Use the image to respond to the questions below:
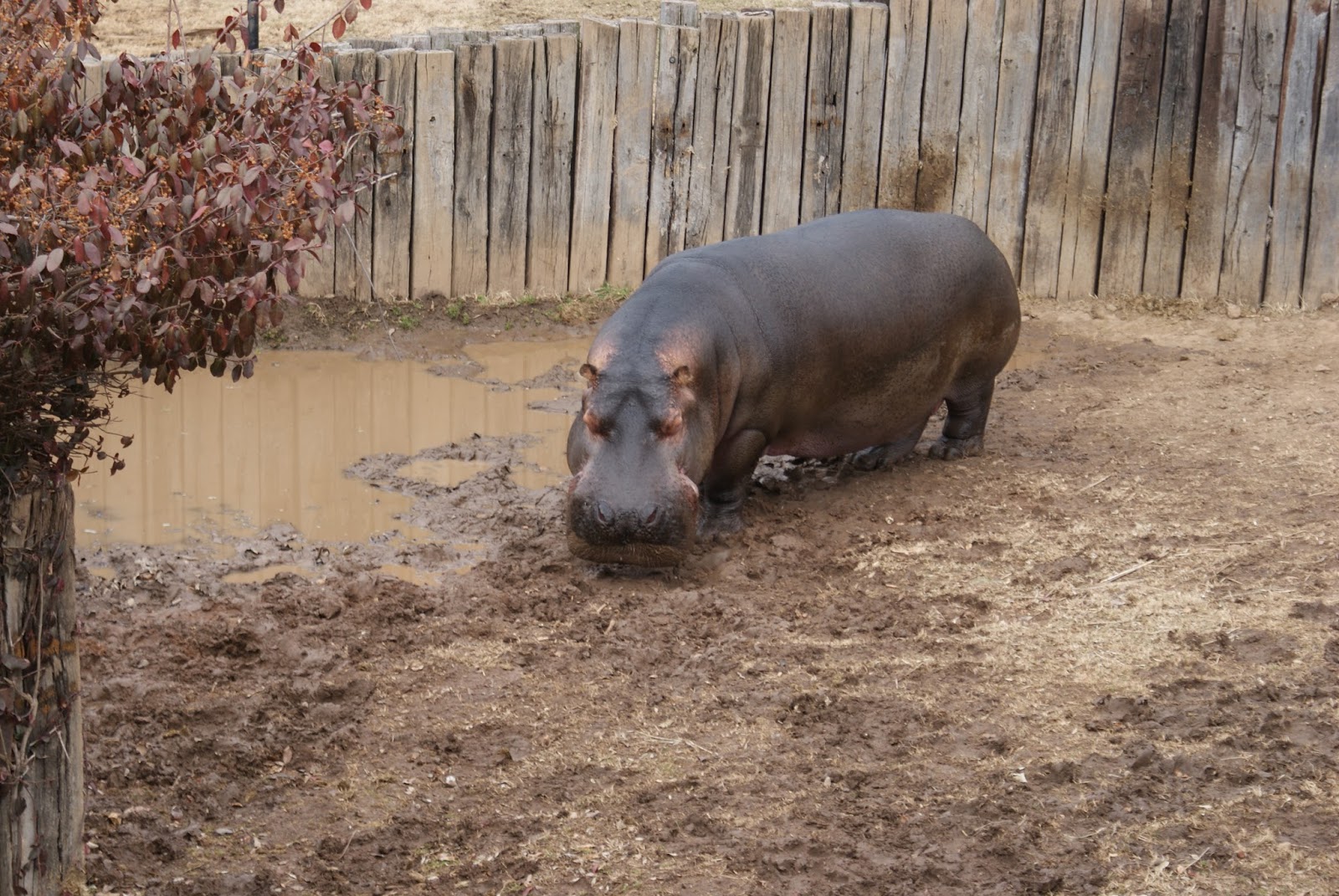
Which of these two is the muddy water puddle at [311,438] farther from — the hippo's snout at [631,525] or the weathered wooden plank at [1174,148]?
the weathered wooden plank at [1174,148]

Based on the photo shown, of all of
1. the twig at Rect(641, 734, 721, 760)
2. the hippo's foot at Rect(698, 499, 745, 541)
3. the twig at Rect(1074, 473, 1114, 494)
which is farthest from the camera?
the twig at Rect(1074, 473, 1114, 494)

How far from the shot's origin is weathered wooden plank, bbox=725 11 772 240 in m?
9.85

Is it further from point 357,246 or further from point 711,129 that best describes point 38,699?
Answer: point 711,129

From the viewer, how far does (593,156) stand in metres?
9.88

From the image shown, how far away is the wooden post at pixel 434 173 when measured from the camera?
9.48m

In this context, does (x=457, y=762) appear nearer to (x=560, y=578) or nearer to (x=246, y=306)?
(x=560, y=578)

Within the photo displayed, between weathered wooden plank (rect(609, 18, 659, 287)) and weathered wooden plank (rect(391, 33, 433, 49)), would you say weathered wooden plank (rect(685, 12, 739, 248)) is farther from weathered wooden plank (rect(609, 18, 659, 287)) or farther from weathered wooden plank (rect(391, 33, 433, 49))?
weathered wooden plank (rect(391, 33, 433, 49))

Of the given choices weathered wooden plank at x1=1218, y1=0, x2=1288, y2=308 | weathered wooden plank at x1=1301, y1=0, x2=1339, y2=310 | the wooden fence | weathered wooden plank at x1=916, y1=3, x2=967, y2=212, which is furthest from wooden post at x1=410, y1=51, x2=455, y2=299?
weathered wooden plank at x1=1301, y1=0, x2=1339, y2=310

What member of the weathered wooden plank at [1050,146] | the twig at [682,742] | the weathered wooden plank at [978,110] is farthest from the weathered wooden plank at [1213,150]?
the twig at [682,742]

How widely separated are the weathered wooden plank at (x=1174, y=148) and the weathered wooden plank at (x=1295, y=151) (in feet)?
1.70

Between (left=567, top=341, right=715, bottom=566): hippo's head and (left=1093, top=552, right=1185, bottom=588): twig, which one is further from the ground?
(left=567, top=341, right=715, bottom=566): hippo's head

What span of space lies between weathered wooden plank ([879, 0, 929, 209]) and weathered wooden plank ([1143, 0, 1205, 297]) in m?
1.46

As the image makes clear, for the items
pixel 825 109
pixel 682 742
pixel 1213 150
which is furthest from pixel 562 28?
pixel 682 742

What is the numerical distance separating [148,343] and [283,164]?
1.75 ft
